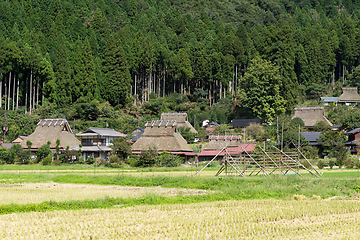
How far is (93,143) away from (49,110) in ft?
34.6

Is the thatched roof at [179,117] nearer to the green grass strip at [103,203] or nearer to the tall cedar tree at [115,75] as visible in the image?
the tall cedar tree at [115,75]

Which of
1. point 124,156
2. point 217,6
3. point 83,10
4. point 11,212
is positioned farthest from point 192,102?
point 11,212

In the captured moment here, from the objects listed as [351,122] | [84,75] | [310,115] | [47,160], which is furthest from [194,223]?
[310,115]

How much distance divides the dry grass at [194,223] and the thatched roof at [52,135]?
106 feet

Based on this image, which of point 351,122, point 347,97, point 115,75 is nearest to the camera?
point 351,122

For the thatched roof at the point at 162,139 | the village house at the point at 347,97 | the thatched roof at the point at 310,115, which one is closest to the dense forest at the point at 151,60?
the thatched roof at the point at 310,115

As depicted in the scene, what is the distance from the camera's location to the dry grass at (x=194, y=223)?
1034 centimetres

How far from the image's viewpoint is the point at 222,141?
45938 millimetres

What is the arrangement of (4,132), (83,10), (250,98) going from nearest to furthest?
(4,132) → (250,98) → (83,10)

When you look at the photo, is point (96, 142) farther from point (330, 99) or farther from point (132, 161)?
point (330, 99)

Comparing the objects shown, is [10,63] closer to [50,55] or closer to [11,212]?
[50,55]

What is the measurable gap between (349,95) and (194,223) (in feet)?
202

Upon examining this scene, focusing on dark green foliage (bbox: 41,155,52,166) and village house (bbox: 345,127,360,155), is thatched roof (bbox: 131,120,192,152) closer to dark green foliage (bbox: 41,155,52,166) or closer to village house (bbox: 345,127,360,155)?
dark green foliage (bbox: 41,155,52,166)

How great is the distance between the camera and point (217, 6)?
349ft
